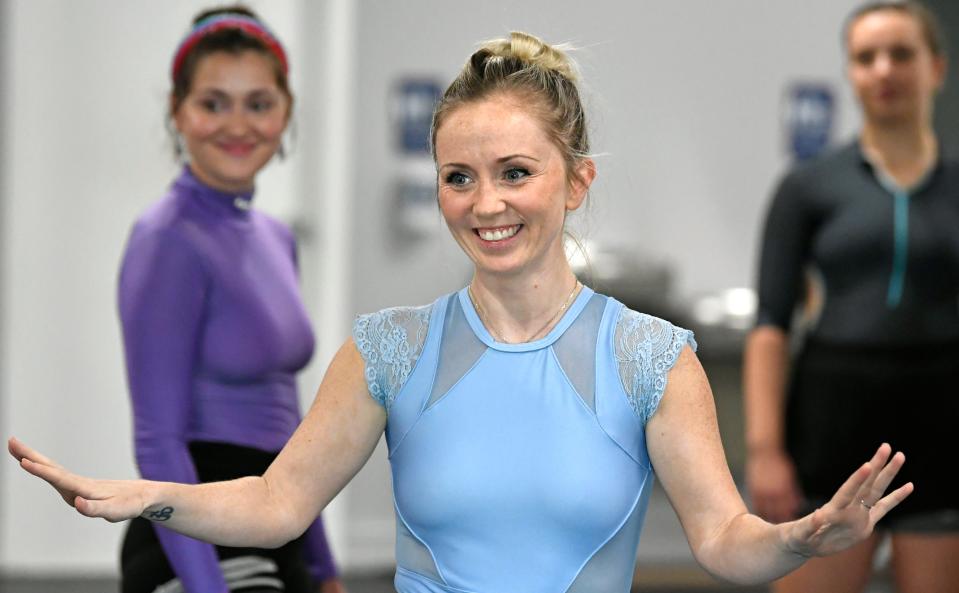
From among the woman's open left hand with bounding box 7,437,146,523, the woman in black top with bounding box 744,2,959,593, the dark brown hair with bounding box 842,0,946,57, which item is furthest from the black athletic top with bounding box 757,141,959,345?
the woman's open left hand with bounding box 7,437,146,523

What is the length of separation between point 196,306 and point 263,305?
13 centimetres

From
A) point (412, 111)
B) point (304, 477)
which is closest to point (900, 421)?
point (304, 477)

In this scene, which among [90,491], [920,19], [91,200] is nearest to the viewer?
[90,491]

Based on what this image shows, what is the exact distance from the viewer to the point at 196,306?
2.07 metres

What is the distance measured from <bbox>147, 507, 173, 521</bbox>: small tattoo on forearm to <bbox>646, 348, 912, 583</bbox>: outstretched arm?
0.59m

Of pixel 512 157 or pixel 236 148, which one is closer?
pixel 512 157

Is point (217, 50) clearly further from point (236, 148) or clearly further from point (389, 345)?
point (389, 345)

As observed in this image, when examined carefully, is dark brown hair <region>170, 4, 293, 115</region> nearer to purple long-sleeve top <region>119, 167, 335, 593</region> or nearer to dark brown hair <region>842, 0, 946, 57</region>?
purple long-sleeve top <region>119, 167, 335, 593</region>

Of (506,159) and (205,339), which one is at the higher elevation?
(506,159)

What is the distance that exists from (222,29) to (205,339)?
1.79 ft

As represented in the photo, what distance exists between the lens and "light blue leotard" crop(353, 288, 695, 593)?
1.62 m

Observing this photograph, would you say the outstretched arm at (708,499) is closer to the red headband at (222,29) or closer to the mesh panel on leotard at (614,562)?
the mesh panel on leotard at (614,562)

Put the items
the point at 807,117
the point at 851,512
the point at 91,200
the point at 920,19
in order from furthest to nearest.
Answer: the point at 807,117 < the point at 91,200 < the point at 920,19 < the point at 851,512

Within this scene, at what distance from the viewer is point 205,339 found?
2.11 m
